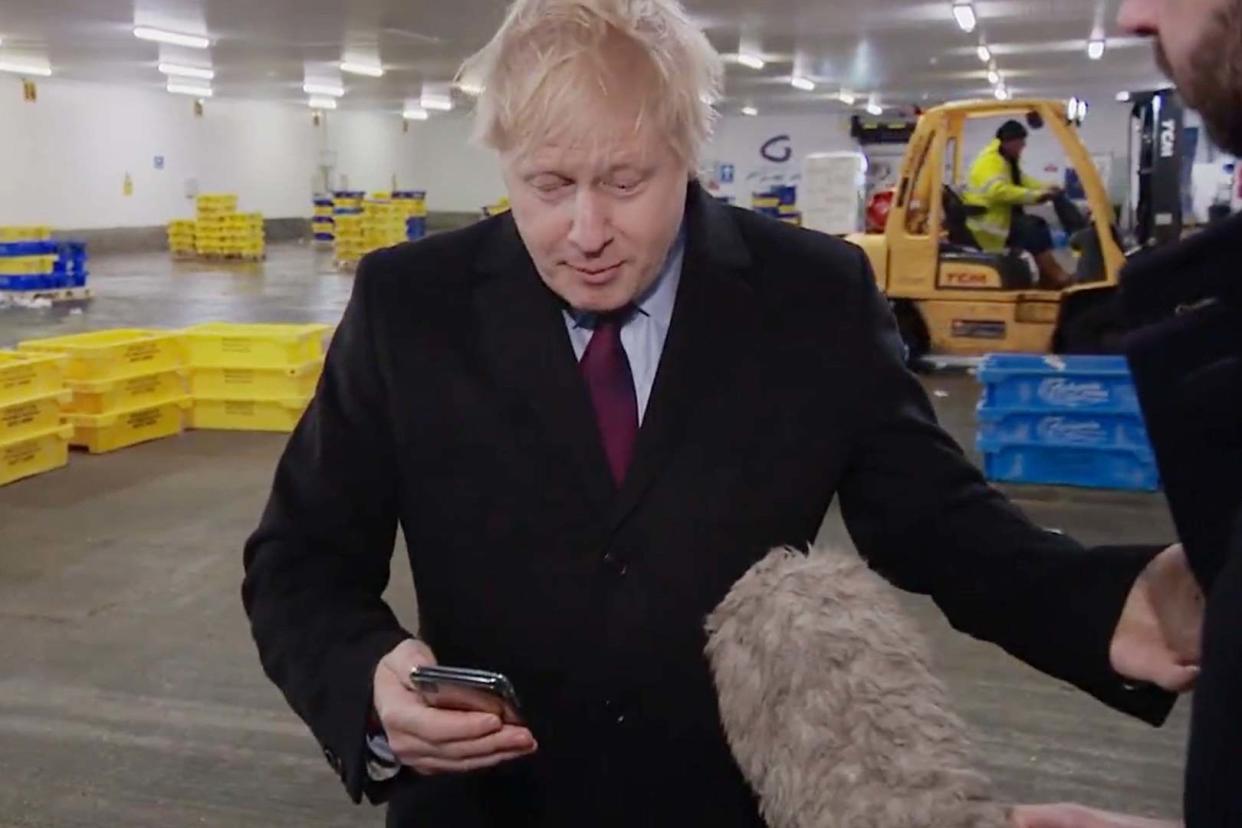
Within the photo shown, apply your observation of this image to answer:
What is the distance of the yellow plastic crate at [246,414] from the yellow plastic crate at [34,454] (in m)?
1.09

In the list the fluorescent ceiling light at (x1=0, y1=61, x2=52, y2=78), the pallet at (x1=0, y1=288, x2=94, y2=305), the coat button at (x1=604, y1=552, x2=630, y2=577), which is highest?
the fluorescent ceiling light at (x1=0, y1=61, x2=52, y2=78)

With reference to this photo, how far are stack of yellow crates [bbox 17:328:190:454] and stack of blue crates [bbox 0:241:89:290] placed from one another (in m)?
6.73

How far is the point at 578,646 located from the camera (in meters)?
1.38

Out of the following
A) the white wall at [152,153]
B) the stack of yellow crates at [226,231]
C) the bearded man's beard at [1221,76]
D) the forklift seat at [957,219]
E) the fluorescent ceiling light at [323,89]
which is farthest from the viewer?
the fluorescent ceiling light at [323,89]

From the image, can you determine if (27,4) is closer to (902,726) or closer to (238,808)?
(238,808)

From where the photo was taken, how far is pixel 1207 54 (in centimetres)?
76

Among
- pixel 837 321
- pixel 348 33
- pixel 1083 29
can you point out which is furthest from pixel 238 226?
pixel 837 321

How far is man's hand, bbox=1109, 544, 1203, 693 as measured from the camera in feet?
3.78

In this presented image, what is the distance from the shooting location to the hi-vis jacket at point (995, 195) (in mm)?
9648

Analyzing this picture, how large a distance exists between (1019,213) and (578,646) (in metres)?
9.42

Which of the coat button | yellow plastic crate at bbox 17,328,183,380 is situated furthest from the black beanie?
the coat button

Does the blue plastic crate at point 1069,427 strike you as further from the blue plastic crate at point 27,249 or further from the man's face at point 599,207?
the blue plastic crate at point 27,249

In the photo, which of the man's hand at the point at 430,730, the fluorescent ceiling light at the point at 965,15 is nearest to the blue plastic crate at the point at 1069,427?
the man's hand at the point at 430,730

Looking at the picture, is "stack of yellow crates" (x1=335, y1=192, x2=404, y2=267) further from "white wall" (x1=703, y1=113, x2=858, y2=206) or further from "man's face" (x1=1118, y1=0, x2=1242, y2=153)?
"man's face" (x1=1118, y1=0, x2=1242, y2=153)
